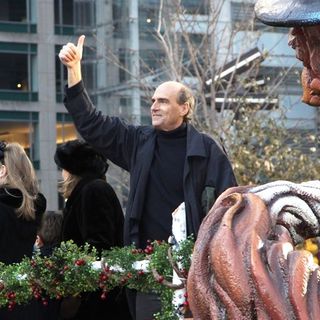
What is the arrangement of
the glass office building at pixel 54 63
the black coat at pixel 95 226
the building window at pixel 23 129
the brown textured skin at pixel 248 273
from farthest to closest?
the building window at pixel 23 129 → the glass office building at pixel 54 63 → the black coat at pixel 95 226 → the brown textured skin at pixel 248 273

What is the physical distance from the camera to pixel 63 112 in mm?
41062

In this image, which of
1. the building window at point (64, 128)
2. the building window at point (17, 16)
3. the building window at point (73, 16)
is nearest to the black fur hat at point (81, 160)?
the building window at point (73, 16)

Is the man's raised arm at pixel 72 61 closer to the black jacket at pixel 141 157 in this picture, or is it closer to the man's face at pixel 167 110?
the black jacket at pixel 141 157

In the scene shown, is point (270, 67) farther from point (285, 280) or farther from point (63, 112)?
point (285, 280)

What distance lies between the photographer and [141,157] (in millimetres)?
6281

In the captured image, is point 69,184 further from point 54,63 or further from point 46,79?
point 46,79

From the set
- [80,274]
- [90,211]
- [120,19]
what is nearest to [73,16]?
[120,19]

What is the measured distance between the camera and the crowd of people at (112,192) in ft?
20.0

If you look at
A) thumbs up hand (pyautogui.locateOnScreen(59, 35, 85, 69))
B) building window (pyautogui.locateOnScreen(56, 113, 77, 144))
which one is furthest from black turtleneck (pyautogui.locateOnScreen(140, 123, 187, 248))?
building window (pyautogui.locateOnScreen(56, 113, 77, 144))

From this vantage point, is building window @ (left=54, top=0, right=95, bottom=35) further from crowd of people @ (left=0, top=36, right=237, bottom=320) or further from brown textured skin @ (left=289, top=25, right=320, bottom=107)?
brown textured skin @ (left=289, top=25, right=320, bottom=107)

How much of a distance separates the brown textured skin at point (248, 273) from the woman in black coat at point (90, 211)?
18.1 ft

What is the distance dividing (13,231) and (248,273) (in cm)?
543

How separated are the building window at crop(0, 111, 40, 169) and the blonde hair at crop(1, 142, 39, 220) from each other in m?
32.1

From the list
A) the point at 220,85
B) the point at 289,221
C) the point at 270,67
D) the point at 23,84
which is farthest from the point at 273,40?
the point at 289,221
